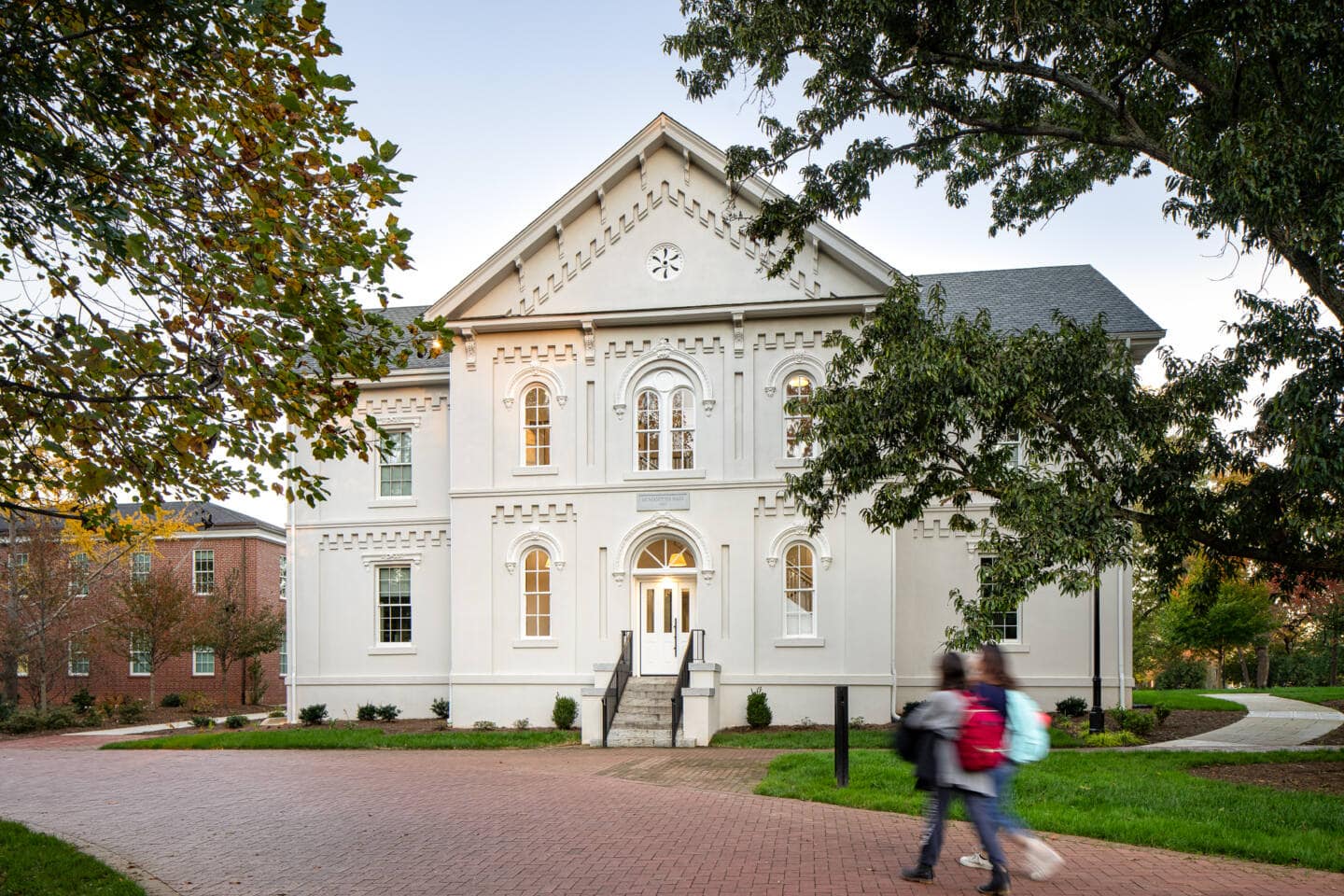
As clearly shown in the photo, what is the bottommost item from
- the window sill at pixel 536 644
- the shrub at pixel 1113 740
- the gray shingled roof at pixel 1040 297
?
the shrub at pixel 1113 740

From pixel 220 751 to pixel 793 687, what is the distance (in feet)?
36.6

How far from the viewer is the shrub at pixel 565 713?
71.5 feet

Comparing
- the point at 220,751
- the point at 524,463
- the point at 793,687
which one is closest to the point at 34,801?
the point at 220,751

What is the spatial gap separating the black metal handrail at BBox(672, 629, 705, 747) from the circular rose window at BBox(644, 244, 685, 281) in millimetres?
7565

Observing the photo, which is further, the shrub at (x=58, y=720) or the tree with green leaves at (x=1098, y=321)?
the shrub at (x=58, y=720)

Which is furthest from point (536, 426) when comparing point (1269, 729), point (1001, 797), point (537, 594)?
point (1001, 797)

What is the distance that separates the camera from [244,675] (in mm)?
33844

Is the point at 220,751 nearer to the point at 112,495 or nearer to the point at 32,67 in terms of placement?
the point at 112,495

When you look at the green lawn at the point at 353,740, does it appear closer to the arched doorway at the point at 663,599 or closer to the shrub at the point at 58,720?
the arched doorway at the point at 663,599

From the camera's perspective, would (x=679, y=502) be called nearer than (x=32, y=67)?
No

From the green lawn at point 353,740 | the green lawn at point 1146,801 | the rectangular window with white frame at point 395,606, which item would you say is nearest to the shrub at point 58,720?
the green lawn at point 353,740

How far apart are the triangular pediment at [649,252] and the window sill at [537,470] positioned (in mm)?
3361

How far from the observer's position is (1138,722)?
60.5 ft

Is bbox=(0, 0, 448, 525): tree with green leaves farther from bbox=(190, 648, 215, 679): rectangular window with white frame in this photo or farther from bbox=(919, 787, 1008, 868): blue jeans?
bbox=(190, 648, 215, 679): rectangular window with white frame
